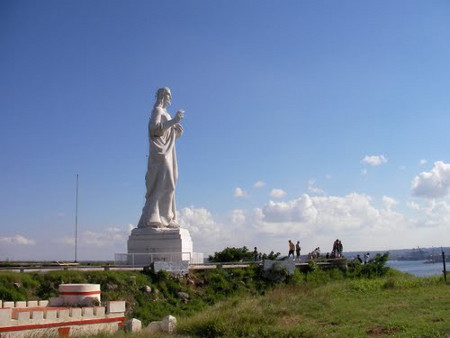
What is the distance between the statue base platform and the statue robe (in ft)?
3.74

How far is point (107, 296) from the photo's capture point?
1850 cm

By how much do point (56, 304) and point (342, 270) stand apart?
19.4 meters

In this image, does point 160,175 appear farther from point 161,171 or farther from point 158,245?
point 158,245

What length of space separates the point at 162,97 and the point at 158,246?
762 centimetres

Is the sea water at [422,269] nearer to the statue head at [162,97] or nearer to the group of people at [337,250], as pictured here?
the group of people at [337,250]

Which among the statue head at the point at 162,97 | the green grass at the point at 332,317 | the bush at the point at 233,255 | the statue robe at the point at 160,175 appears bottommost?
the green grass at the point at 332,317

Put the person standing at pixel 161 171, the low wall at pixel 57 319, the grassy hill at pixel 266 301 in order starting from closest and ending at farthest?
the low wall at pixel 57 319 → the grassy hill at pixel 266 301 → the person standing at pixel 161 171

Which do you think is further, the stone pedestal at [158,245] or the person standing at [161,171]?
the person standing at [161,171]

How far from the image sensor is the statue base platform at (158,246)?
2403 centimetres

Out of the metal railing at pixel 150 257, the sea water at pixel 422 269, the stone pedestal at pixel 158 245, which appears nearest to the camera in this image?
the metal railing at pixel 150 257

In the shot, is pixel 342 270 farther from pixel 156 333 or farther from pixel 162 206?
pixel 156 333

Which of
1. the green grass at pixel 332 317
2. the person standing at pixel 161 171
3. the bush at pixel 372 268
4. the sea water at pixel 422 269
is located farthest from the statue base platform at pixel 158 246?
the sea water at pixel 422 269

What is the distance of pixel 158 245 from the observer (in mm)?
24609

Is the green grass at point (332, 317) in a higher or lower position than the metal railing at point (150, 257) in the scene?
lower
